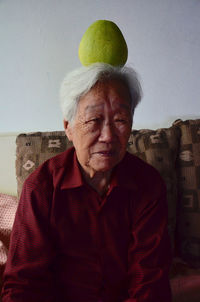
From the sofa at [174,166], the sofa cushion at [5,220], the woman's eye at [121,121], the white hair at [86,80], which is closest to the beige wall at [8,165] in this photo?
the sofa cushion at [5,220]

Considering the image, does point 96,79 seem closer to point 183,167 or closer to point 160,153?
point 160,153

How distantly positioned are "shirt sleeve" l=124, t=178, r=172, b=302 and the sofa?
11.4 inches

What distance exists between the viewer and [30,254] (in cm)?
78

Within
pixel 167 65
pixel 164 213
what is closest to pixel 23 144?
pixel 164 213

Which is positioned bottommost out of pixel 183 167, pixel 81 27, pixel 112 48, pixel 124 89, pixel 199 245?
pixel 199 245

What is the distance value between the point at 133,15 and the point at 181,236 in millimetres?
1317

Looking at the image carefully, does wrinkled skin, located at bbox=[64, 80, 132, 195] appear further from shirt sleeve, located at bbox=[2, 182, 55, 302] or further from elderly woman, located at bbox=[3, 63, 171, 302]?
shirt sleeve, located at bbox=[2, 182, 55, 302]

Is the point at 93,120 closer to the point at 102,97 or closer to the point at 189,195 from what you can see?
the point at 102,97

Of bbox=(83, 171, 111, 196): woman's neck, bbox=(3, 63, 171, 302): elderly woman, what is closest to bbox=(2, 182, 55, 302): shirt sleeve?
bbox=(3, 63, 171, 302): elderly woman

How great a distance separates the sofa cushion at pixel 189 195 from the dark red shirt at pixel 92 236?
0.34m

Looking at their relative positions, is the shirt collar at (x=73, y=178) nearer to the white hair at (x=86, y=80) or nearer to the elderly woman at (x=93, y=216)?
the elderly woman at (x=93, y=216)

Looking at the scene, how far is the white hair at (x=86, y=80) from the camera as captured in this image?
Result: 0.75m

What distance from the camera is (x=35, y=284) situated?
78 centimetres

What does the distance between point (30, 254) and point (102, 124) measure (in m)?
0.47
